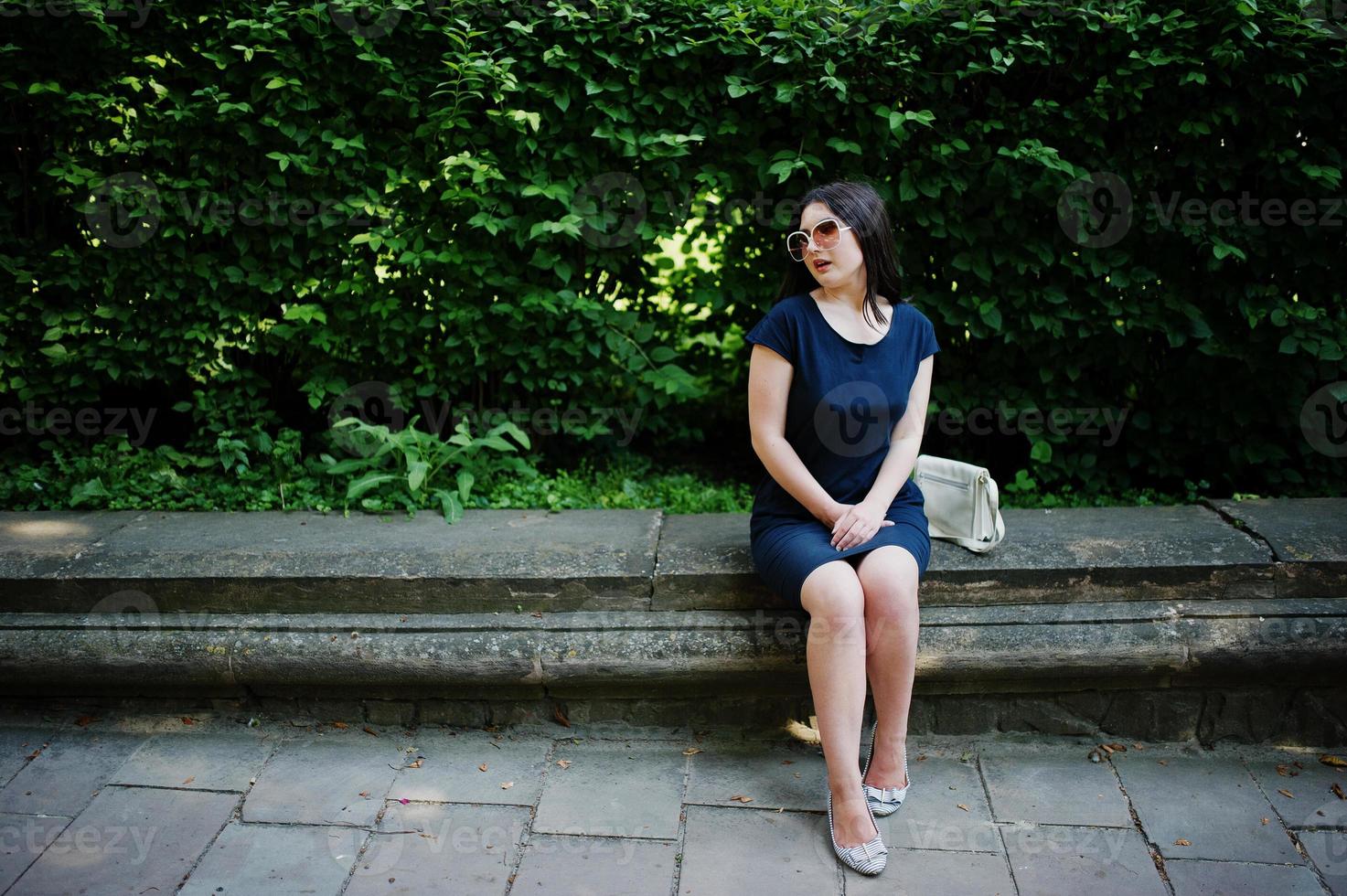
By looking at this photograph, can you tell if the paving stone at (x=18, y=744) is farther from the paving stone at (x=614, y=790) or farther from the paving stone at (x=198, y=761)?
the paving stone at (x=614, y=790)

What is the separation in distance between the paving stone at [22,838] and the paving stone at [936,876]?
201cm

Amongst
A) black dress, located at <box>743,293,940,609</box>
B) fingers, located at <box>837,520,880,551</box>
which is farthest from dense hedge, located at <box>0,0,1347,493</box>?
fingers, located at <box>837,520,880,551</box>

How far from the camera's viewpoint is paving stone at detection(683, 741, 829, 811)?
2.74 m

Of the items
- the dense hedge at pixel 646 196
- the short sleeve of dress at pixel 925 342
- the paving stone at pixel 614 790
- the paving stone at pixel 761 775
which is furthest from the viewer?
the dense hedge at pixel 646 196

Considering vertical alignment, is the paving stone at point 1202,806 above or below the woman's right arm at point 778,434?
below

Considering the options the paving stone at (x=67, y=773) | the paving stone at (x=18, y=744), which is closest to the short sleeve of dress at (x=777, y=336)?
the paving stone at (x=67, y=773)

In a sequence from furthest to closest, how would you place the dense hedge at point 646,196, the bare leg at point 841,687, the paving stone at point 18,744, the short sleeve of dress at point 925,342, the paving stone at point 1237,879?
the dense hedge at point 646,196
the short sleeve of dress at point 925,342
the paving stone at point 18,744
the bare leg at point 841,687
the paving stone at point 1237,879

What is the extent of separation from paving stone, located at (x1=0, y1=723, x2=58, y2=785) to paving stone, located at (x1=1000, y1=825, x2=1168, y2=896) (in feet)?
9.03

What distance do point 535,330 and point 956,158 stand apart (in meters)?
1.70

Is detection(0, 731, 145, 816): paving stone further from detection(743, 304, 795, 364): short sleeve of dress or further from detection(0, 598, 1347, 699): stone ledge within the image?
detection(743, 304, 795, 364): short sleeve of dress

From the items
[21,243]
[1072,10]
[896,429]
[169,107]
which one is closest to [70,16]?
[169,107]

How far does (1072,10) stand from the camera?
340 centimetres

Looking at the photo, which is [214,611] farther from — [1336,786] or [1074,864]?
[1336,786]

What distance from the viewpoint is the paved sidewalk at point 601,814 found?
242 centimetres
